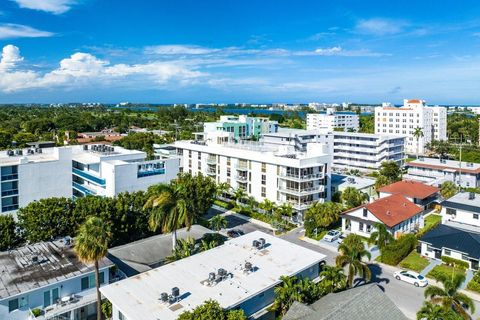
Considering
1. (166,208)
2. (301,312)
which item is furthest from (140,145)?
(301,312)

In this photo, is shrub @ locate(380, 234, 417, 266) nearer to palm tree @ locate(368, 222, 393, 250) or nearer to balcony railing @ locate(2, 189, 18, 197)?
palm tree @ locate(368, 222, 393, 250)

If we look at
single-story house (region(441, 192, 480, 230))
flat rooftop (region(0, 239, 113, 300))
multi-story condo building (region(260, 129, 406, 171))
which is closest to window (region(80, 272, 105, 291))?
flat rooftop (region(0, 239, 113, 300))

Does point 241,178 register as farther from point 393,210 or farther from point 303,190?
point 393,210

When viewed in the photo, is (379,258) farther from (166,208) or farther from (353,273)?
(166,208)

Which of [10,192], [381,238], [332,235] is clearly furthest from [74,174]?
[381,238]

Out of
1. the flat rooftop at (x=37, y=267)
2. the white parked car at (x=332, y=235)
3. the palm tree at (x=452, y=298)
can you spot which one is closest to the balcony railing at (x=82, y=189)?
the flat rooftop at (x=37, y=267)
